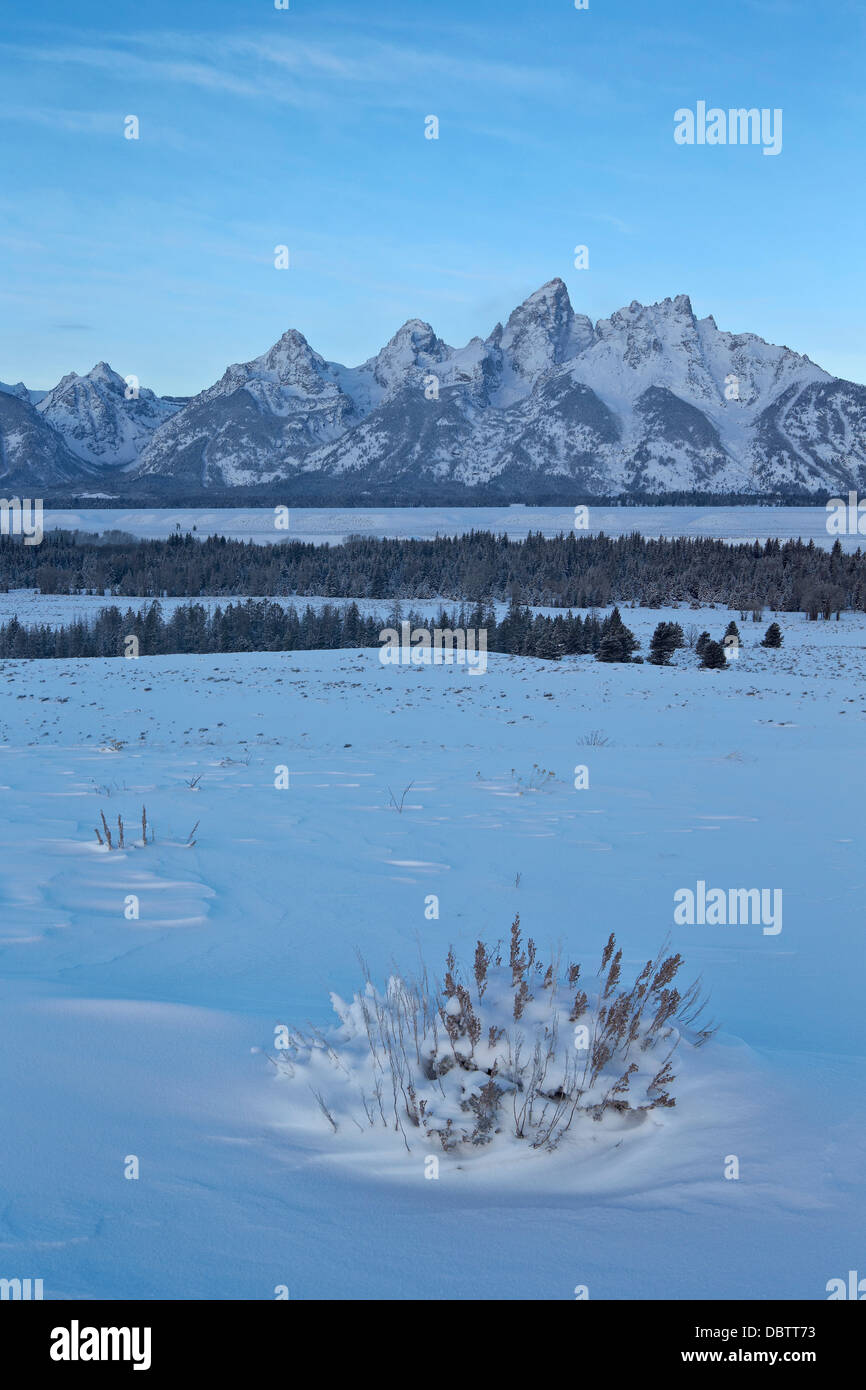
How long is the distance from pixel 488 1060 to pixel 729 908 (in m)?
4.02

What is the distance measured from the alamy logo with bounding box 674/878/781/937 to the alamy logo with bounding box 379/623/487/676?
23.6 metres

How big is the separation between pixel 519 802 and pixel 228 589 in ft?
279

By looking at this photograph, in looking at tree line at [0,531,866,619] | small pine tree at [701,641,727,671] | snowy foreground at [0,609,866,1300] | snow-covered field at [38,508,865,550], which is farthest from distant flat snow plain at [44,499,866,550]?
snowy foreground at [0,609,866,1300]

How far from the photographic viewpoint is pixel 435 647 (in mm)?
45781

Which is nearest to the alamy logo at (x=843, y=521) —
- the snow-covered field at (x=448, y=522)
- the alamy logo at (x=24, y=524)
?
the snow-covered field at (x=448, y=522)

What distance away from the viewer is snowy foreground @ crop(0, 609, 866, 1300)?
2.80 metres

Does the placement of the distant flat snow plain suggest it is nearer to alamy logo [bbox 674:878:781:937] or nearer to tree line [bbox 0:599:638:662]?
tree line [bbox 0:599:638:662]

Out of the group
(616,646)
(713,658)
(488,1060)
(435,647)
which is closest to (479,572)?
(435,647)
